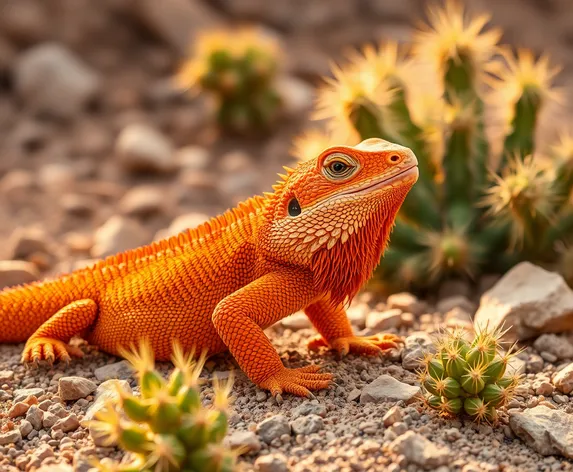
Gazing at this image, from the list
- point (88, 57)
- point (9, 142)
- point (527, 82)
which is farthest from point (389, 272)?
point (88, 57)

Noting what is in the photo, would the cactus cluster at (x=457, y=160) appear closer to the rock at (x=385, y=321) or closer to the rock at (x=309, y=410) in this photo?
the rock at (x=385, y=321)

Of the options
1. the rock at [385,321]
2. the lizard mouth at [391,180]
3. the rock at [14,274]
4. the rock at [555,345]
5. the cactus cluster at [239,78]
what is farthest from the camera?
the cactus cluster at [239,78]

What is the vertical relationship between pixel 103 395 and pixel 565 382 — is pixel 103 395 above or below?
above

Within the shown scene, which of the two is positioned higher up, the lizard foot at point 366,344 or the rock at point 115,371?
the rock at point 115,371

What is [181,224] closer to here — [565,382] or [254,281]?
[254,281]

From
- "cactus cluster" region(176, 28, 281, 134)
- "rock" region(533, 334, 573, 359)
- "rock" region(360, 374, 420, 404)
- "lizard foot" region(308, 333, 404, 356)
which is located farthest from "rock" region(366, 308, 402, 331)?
"cactus cluster" region(176, 28, 281, 134)

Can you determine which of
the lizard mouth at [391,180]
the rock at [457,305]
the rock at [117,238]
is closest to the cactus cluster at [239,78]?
the rock at [117,238]

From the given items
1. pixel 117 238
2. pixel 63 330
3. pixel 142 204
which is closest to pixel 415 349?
pixel 63 330
